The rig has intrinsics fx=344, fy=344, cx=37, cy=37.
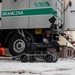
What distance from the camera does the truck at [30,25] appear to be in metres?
13.2

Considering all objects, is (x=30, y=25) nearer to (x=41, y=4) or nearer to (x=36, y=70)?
(x=41, y=4)

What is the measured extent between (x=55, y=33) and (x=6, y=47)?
7.07 feet

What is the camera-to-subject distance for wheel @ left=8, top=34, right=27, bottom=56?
13.4 meters

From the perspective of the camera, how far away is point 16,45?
44.4 ft

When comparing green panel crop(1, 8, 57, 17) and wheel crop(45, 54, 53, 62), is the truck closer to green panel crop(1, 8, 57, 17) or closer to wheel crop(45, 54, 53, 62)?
green panel crop(1, 8, 57, 17)

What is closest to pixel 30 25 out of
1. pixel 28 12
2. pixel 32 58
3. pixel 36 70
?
pixel 28 12

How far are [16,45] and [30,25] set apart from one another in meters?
0.97

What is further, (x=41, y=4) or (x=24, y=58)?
(x=41, y=4)

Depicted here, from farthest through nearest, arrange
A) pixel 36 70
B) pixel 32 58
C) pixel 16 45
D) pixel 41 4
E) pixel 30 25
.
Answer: pixel 16 45
pixel 30 25
pixel 41 4
pixel 32 58
pixel 36 70

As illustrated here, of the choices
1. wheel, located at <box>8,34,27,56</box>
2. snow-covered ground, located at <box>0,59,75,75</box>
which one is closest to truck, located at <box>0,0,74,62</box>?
wheel, located at <box>8,34,27,56</box>

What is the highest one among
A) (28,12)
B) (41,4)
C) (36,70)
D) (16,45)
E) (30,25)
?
(41,4)

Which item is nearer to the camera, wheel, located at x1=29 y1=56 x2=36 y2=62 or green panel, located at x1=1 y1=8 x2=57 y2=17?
wheel, located at x1=29 y1=56 x2=36 y2=62

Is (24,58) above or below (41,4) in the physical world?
below

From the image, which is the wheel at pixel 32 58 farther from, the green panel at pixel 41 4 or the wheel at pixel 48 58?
the green panel at pixel 41 4
